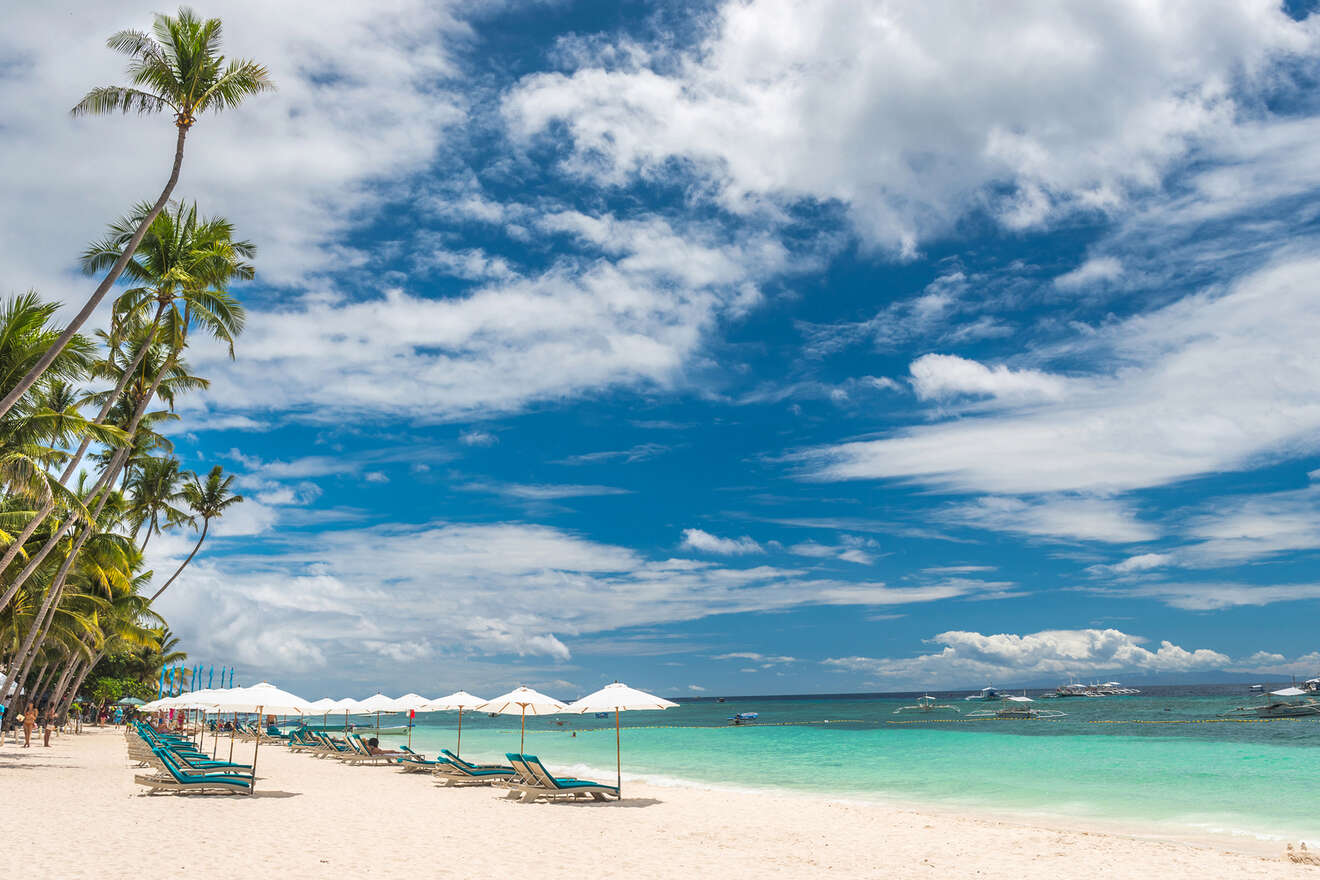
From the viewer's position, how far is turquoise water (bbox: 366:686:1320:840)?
17.5 meters

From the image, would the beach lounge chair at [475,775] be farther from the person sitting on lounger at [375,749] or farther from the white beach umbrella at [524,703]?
the person sitting on lounger at [375,749]

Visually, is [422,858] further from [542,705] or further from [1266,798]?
[1266,798]

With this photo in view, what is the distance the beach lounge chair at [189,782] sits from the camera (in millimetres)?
13391

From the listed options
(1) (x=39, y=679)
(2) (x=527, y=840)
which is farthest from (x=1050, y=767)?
(1) (x=39, y=679)

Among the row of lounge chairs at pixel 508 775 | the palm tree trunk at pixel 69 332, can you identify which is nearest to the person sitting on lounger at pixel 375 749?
the row of lounge chairs at pixel 508 775

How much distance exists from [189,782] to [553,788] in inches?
227

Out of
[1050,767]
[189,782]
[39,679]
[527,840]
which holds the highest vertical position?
[39,679]

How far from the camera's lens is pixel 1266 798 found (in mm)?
18844

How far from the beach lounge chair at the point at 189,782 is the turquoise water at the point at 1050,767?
42.9 feet

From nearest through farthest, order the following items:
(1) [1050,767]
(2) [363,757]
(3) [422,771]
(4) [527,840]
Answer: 1. (4) [527,840]
2. (3) [422,771]
3. (2) [363,757]
4. (1) [1050,767]

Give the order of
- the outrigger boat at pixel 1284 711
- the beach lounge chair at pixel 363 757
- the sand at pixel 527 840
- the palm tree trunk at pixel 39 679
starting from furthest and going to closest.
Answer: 1. the outrigger boat at pixel 1284 711
2. the palm tree trunk at pixel 39 679
3. the beach lounge chair at pixel 363 757
4. the sand at pixel 527 840

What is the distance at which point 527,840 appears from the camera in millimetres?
10492

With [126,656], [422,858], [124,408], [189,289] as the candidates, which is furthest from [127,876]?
[126,656]

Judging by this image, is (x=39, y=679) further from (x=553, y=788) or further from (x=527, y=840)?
(x=527, y=840)
